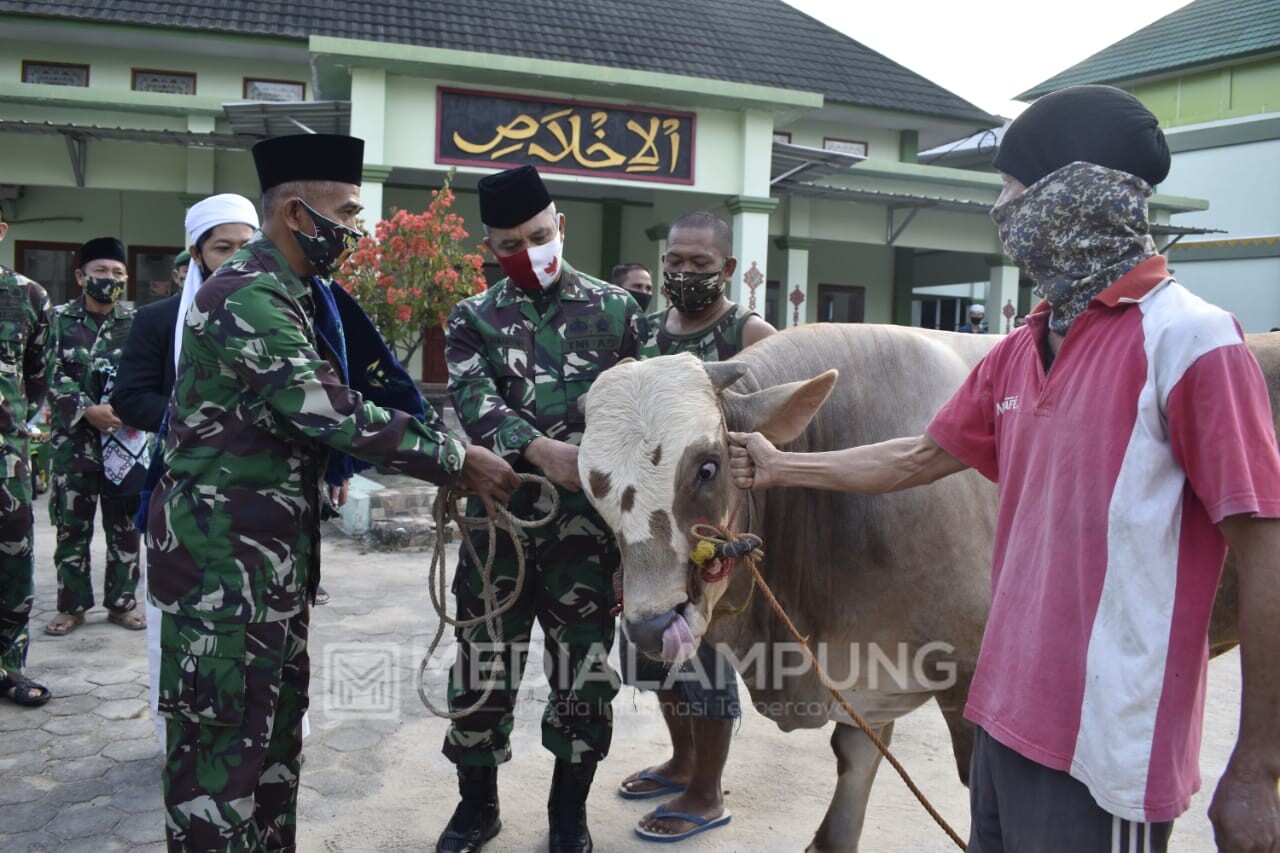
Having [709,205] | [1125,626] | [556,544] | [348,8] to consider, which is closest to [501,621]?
[556,544]

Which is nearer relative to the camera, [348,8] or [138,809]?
[138,809]

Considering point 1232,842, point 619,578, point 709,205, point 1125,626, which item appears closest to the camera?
point 1232,842

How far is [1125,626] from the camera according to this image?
161cm

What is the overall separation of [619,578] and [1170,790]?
1.50 m

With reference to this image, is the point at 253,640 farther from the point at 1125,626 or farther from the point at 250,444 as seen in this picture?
the point at 1125,626

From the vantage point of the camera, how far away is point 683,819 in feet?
11.5

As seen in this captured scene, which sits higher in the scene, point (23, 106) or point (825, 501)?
point (23, 106)

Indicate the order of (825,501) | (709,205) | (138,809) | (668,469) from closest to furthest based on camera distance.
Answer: (668,469)
(825,501)
(138,809)
(709,205)

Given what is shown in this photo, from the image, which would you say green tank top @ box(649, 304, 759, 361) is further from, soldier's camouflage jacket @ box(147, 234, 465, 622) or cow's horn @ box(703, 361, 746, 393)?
Result: soldier's camouflage jacket @ box(147, 234, 465, 622)

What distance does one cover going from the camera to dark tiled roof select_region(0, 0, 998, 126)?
45.4 ft

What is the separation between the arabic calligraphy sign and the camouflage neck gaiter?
→ 10.3 m

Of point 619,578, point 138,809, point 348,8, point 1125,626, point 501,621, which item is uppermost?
point 348,8

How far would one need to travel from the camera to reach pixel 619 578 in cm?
→ 276

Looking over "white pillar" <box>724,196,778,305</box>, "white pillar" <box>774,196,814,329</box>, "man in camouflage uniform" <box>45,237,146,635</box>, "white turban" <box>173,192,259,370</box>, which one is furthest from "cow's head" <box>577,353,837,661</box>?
"white pillar" <box>774,196,814,329</box>
